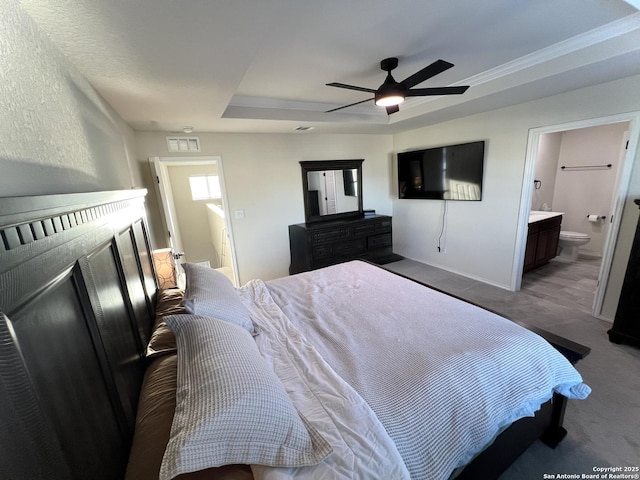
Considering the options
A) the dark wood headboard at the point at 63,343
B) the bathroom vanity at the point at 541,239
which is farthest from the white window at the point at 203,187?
the bathroom vanity at the point at 541,239

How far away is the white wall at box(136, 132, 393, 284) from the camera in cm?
366

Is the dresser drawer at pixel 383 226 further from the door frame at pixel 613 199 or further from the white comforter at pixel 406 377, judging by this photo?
the white comforter at pixel 406 377

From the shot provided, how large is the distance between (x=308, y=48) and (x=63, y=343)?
2242 mm

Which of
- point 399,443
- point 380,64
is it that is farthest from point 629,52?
point 399,443

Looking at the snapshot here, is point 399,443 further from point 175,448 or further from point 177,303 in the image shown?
point 177,303

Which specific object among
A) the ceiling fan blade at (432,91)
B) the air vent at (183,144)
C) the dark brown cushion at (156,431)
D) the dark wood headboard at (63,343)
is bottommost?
the dark brown cushion at (156,431)

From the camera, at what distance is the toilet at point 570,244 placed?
Result: 4168 millimetres

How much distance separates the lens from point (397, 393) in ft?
3.52

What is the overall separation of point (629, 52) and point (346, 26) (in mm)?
2004

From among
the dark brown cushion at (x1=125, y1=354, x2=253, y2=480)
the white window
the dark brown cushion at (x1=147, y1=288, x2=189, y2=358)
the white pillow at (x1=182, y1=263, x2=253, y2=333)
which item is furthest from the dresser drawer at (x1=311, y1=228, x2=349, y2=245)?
the white window

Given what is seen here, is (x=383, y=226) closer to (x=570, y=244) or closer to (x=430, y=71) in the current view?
(x=430, y=71)

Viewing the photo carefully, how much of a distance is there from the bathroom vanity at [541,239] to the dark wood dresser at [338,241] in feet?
6.45

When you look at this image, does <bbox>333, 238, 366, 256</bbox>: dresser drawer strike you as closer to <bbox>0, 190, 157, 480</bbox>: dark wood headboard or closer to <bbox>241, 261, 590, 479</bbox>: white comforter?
<bbox>241, 261, 590, 479</bbox>: white comforter

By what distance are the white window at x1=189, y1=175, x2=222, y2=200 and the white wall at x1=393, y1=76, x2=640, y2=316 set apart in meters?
4.25
